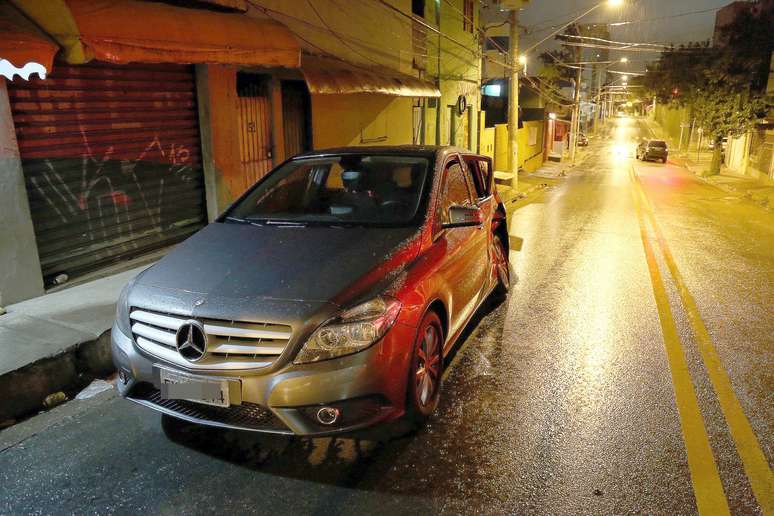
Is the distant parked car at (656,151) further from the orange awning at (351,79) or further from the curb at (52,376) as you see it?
the curb at (52,376)

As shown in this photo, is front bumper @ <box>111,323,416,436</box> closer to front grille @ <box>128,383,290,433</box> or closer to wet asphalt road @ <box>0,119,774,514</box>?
front grille @ <box>128,383,290,433</box>

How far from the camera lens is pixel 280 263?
12.1 ft

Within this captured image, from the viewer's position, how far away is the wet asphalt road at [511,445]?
10.5 feet

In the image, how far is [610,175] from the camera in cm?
2891

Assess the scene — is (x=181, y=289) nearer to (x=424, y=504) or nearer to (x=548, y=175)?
(x=424, y=504)

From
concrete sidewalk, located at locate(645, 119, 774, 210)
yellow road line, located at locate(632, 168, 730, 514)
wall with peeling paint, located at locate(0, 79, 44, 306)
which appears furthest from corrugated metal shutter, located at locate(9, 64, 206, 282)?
concrete sidewalk, located at locate(645, 119, 774, 210)

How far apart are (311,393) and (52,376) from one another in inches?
110

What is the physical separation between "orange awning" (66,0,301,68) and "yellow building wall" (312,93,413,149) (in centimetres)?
327

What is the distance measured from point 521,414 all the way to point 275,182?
2.80m

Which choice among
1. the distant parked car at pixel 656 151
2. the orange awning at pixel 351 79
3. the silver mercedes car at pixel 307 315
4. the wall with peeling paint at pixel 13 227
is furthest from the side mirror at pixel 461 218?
the distant parked car at pixel 656 151

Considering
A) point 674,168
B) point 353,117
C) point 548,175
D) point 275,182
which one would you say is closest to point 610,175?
point 548,175

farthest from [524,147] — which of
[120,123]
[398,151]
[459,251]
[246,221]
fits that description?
[246,221]

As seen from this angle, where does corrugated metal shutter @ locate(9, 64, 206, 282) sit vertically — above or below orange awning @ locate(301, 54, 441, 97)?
below

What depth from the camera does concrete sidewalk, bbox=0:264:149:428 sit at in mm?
4422
